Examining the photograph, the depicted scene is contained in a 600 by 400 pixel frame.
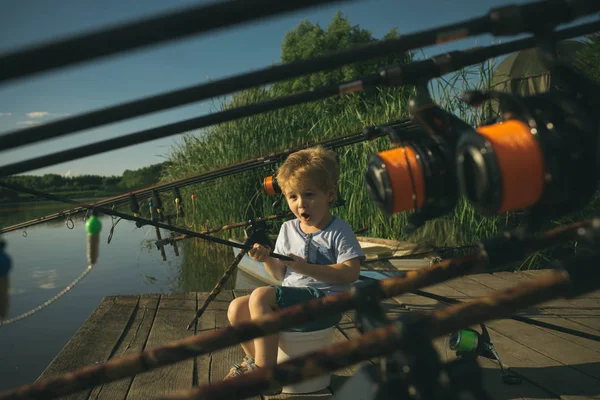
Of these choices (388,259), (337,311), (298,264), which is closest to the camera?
(337,311)

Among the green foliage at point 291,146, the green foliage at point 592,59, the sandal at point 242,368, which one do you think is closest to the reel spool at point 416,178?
the sandal at point 242,368

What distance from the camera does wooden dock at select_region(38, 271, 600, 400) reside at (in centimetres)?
237

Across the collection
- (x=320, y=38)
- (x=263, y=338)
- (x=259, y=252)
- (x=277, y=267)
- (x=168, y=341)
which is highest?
(x=320, y=38)

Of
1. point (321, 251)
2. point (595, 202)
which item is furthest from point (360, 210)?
point (321, 251)

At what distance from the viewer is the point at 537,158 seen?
761 millimetres

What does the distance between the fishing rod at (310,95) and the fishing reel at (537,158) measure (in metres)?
0.15

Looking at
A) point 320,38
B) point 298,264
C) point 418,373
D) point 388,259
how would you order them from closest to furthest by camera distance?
1. point 418,373
2. point 298,264
3. point 388,259
4. point 320,38

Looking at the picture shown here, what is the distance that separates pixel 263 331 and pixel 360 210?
19.4ft

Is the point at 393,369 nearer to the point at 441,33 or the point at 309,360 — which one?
the point at 309,360

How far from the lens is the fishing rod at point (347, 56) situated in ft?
2.57

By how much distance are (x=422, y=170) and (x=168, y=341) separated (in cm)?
274

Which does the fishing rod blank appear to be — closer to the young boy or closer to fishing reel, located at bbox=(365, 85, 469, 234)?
fishing reel, located at bbox=(365, 85, 469, 234)

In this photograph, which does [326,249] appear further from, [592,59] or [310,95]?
[592,59]

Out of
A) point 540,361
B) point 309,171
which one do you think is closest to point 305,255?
point 309,171
